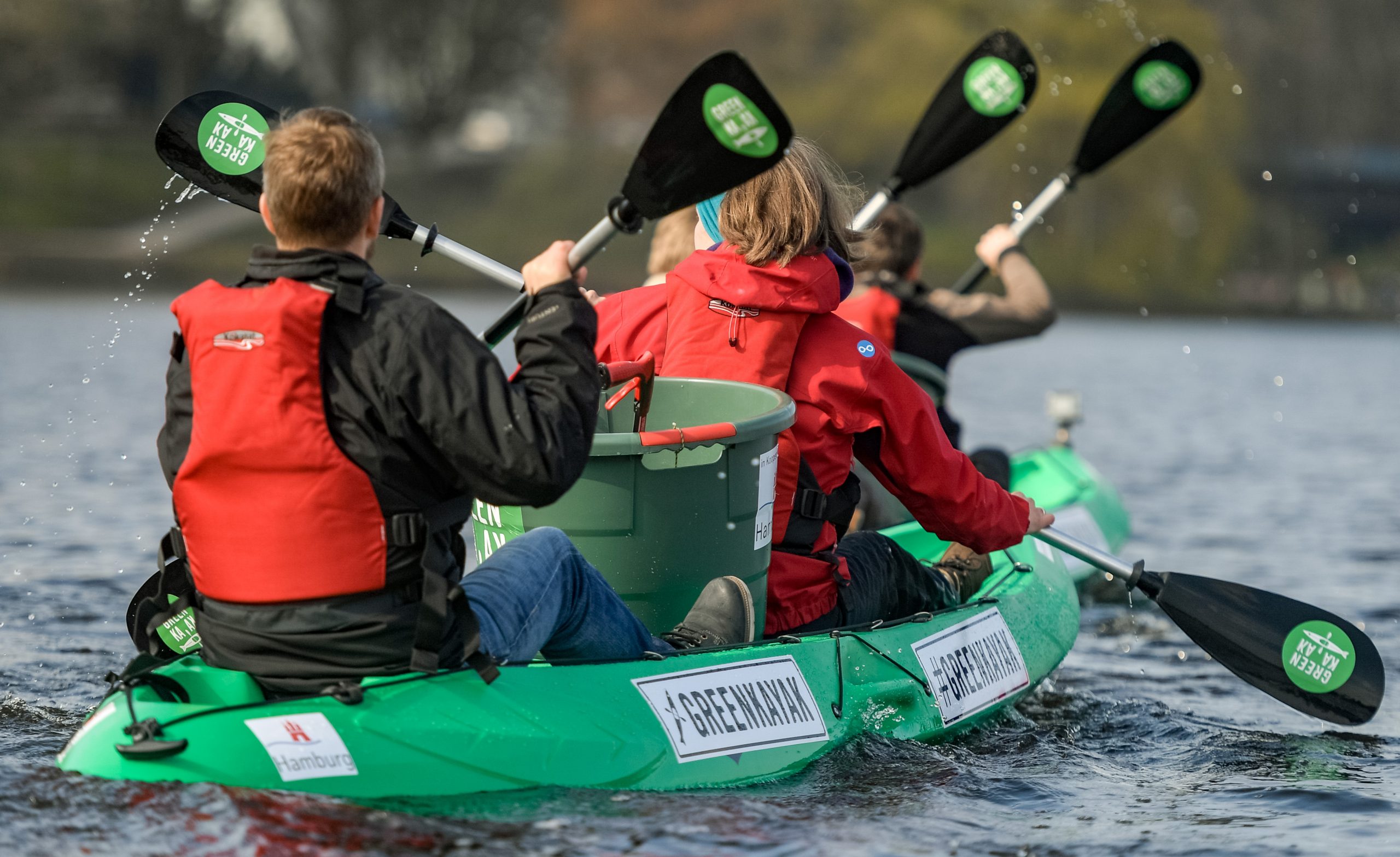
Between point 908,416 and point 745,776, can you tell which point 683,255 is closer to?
point 908,416

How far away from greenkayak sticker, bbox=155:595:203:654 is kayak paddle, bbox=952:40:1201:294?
14.3 ft

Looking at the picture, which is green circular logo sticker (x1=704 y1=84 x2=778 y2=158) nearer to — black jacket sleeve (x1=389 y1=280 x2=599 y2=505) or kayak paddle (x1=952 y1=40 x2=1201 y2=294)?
black jacket sleeve (x1=389 y1=280 x2=599 y2=505)

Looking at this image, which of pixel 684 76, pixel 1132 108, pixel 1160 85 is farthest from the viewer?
pixel 684 76

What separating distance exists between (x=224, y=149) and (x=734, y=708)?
6.94 feet

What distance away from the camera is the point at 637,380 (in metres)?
4.14

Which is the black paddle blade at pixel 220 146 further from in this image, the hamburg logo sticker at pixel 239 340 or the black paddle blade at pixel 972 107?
the black paddle blade at pixel 972 107

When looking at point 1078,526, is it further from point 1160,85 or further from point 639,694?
point 639,694

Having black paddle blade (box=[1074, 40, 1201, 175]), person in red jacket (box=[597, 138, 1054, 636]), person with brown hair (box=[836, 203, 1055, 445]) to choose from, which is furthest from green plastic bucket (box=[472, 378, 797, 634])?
black paddle blade (box=[1074, 40, 1201, 175])

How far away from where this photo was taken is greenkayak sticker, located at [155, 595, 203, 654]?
3.57m

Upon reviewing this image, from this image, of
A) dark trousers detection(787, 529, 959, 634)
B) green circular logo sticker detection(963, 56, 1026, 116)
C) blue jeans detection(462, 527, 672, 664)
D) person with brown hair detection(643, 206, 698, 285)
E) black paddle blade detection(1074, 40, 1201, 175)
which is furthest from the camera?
black paddle blade detection(1074, 40, 1201, 175)

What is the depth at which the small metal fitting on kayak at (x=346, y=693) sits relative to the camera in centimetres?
314

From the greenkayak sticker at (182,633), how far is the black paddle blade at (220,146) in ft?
4.27

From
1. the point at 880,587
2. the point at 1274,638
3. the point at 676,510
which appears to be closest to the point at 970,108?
the point at 1274,638

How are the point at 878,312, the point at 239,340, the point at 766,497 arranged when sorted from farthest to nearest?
the point at 878,312, the point at 766,497, the point at 239,340
